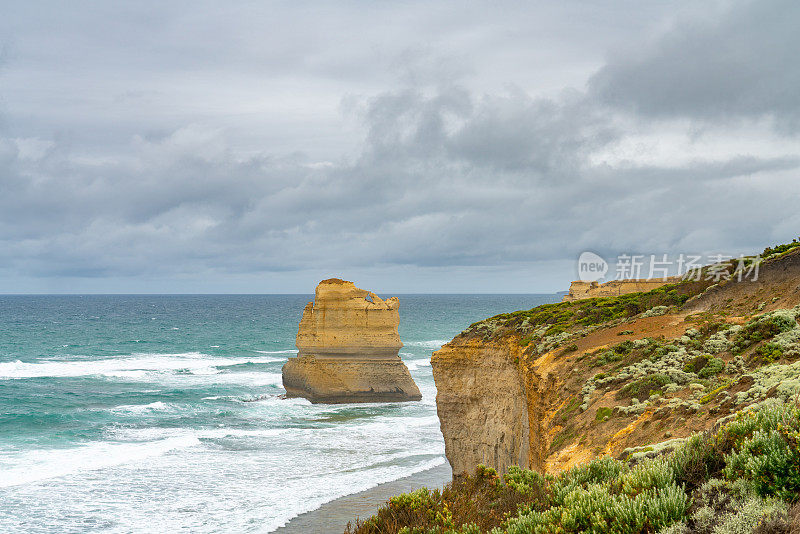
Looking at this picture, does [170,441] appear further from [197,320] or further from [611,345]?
[197,320]

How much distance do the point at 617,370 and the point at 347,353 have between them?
32.7 meters

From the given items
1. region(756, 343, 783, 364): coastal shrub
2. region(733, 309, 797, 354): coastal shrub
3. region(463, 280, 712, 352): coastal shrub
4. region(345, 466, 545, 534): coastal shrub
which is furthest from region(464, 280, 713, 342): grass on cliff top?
region(345, 466, 545, 534): coastal shrub

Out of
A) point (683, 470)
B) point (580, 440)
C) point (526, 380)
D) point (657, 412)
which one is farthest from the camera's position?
point (526, 380)

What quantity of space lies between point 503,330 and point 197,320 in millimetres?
131659

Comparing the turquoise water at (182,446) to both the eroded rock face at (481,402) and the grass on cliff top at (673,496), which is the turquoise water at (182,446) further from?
the grass on cliff top at (673,496)

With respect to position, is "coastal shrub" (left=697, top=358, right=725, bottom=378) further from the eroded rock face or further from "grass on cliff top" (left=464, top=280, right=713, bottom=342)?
"grass on cliff top" (left=464, top=280, right=713, bottom=342)

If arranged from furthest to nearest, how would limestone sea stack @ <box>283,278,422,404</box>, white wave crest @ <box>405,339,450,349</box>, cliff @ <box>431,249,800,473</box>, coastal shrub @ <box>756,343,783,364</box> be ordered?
white wave crest @ <box>405,339,450,349</box> < limestone sea stack @ <box>283,278,422,404</box> < coastal shrub @ <box>756,343,783,364</box> < cliff @ <box>431,249,800,473</box>

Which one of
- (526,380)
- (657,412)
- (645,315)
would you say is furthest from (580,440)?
(645,315)

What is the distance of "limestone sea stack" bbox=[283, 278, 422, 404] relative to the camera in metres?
45.1

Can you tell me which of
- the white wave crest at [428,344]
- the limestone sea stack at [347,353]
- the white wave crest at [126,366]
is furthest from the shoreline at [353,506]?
the white wave crest at [428,344]

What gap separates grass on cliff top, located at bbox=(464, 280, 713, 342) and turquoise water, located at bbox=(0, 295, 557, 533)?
25.2ft

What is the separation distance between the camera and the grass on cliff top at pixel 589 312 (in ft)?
71.1

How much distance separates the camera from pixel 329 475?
2617 cm

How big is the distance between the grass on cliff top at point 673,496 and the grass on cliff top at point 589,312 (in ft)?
45.2
